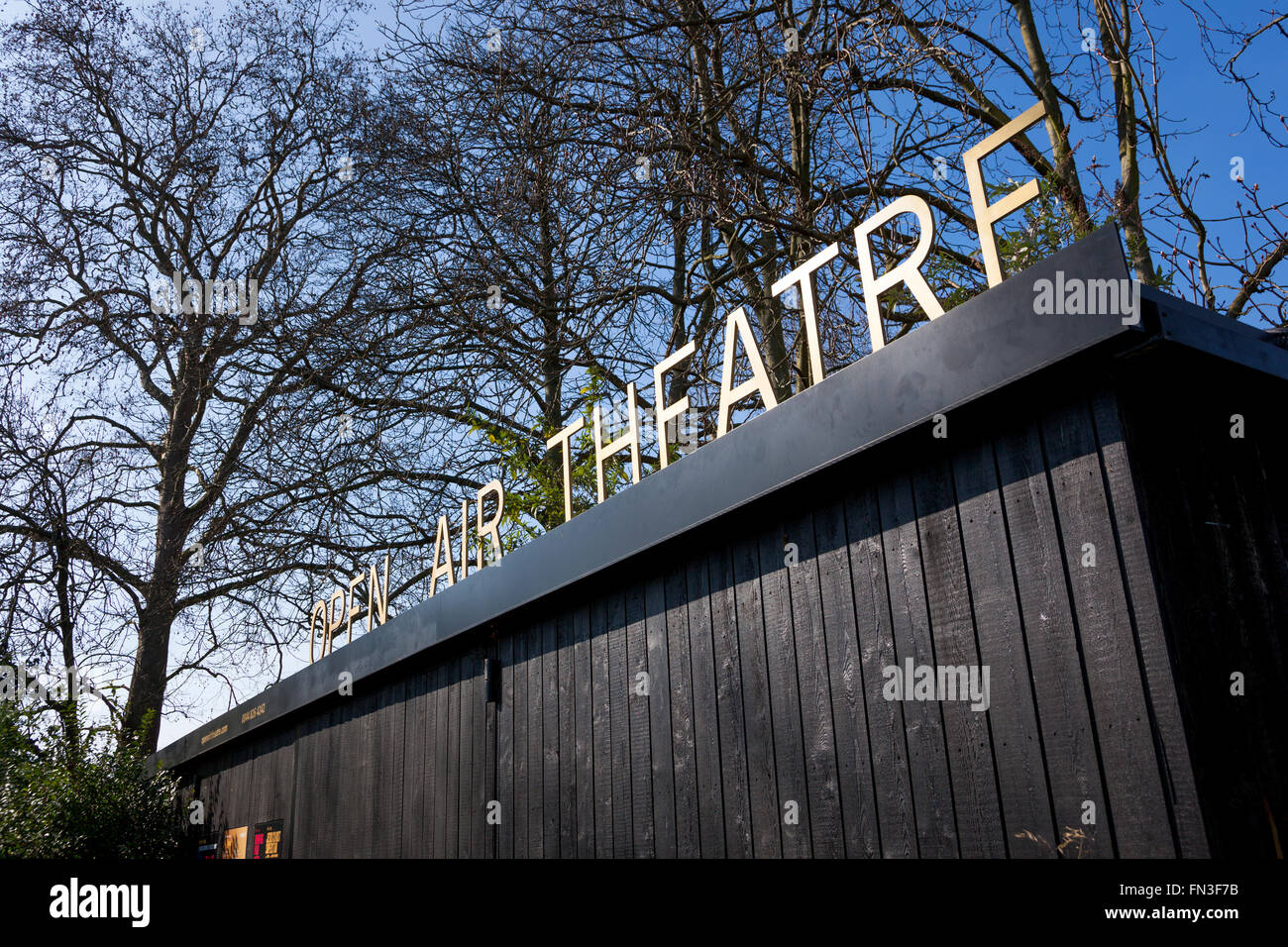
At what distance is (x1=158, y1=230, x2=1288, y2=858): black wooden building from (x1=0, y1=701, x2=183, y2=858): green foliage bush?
24.9 ft

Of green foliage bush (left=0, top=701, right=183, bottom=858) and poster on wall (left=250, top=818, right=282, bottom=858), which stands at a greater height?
green foliage bush (left=0, top=701, right=183, bottom=858)

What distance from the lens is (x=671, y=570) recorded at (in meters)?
4.12

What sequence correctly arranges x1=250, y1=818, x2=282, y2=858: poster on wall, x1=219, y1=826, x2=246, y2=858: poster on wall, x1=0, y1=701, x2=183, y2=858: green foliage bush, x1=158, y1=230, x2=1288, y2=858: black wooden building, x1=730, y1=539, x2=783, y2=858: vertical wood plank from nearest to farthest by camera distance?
x1=158, y1=230, x2=1288, y2=858: black wooden building, x1=730, y1=539, x2=783, y2=858: vertical wood plank, x1=250, y1=818, x2=282, y2=858: poster on wall, x1=219, y1=826, x2=246, y2=858: poster on wall, x1=0, y1=701, x2=183, y2=858: green foliage bush

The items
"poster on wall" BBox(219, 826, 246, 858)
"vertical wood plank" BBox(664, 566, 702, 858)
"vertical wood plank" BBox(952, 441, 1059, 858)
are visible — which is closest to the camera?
"vertical wood plank" BBox(952, 441, 1059, 858)

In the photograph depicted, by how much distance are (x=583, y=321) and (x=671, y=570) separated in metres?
5.79

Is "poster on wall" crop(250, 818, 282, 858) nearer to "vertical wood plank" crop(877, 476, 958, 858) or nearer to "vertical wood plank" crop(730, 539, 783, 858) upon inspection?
"vertical wood plank" crop(730, 539, 783, 858)

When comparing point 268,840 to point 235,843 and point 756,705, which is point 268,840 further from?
point 756,705

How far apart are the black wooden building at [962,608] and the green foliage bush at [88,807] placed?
7.59 m

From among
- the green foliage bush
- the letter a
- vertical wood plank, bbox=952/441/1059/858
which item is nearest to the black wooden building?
vertical wood plank, bbox=952/441/1059/858

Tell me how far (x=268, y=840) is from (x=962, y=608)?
24.0 ft

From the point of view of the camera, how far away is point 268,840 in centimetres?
823

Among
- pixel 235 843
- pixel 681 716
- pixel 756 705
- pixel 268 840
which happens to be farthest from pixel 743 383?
pixel 235 843

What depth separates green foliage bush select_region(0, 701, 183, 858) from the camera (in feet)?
32.4
